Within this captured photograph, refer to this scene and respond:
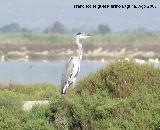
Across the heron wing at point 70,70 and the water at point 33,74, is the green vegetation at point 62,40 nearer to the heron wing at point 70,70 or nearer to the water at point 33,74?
the water at point 33,74

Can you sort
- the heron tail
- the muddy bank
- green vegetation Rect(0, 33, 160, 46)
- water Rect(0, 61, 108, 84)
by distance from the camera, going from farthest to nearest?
green vegetation Rect(0, 33, 160, 46), the muddy bank, water Rect(0, 61, 108, 84), the heron tail

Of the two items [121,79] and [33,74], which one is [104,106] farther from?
[33,74]

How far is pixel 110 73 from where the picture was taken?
16172mm

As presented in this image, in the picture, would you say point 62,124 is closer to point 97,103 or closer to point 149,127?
point 97,103

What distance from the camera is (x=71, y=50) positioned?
8812 cm

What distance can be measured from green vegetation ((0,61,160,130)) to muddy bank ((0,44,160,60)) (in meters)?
69.2

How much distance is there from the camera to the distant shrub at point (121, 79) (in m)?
15.7

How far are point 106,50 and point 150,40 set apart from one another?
10.8 metres

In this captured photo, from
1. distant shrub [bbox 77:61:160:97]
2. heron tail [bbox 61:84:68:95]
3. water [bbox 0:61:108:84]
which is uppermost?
distant shrub [bbox 77:61:160:97]

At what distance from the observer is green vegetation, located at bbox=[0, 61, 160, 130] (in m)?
13.9

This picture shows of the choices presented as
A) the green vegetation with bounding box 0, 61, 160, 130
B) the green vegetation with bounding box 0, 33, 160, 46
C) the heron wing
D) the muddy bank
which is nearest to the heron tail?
the heron wing

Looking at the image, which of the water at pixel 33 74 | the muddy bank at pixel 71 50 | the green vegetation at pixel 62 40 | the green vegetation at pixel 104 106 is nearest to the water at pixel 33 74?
the water at pixel 33 74

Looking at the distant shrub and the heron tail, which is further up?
the distant shrub

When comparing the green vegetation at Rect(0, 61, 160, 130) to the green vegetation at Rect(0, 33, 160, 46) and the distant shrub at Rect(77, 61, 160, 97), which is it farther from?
the green vegetation at Rect(0, 33, 160, 46)
